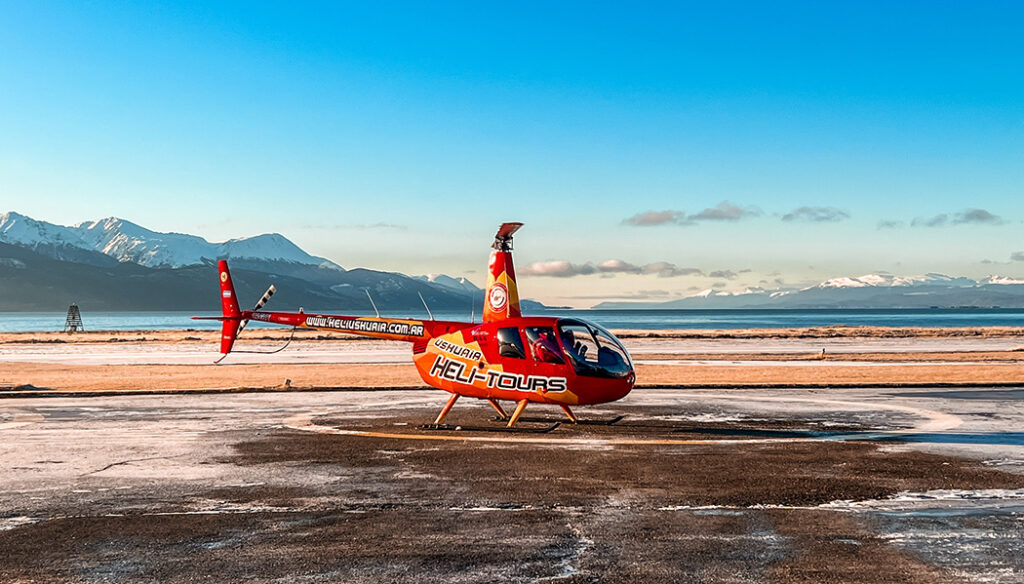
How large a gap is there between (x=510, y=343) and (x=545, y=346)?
90cm

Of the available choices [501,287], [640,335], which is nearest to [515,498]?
[501,287]

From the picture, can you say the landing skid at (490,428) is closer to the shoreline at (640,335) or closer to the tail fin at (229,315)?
the tail fin at (229,315)

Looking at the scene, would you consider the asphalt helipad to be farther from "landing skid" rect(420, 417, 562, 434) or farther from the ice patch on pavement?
"landing skid" rect(420, 417, 562, 434)

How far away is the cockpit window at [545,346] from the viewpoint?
17828 millimetres

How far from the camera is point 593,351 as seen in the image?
1777cm

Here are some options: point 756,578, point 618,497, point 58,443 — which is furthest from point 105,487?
point 756,578

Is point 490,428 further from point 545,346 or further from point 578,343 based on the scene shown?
point 578,343

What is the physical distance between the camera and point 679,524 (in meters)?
10.2

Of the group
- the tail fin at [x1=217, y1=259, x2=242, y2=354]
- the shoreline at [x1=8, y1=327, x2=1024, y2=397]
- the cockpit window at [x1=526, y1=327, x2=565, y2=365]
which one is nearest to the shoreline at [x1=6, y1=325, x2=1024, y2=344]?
the shoreline at [x1=8, y1=327, x2=1024, y2=397]

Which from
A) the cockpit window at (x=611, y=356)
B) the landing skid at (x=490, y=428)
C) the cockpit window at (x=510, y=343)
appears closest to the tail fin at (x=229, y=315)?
the landing skid at (x=490, y=428)

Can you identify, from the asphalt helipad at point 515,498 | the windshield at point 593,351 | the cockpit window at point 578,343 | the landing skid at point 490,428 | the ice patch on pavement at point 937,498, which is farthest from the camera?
the landing skid at point 490,428

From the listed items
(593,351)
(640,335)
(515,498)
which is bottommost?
(640,335)

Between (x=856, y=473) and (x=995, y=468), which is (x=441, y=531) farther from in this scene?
(x=995, y=468)

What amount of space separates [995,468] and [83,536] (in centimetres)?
1430
